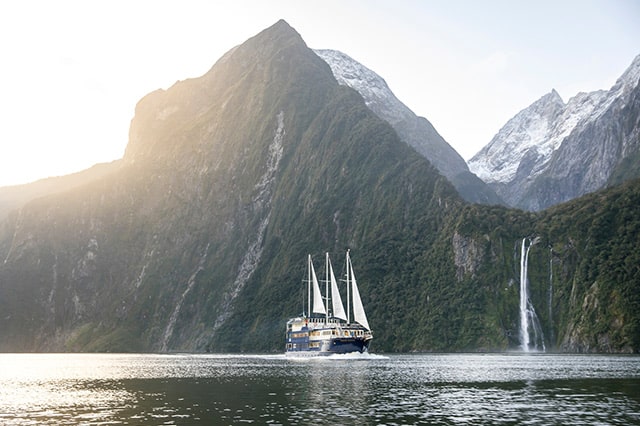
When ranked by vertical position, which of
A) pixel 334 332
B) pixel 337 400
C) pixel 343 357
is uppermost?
pixel 334 332

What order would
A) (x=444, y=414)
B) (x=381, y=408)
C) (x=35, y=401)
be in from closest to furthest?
(x=444, y=414), (x=381, y=408), (x=35, y=401)

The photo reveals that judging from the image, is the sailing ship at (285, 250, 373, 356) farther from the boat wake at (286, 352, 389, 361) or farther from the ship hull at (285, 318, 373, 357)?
the boat wake at (286, 352, 389, 361)

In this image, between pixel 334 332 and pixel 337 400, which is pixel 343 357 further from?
pixel 337 400

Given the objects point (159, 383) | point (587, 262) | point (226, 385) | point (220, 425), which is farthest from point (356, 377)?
point (587, 262)

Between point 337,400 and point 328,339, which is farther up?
point 328,339

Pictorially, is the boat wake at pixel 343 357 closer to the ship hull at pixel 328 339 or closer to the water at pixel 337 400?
the ship hull at pixel 328 339

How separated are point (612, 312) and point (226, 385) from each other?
127 m

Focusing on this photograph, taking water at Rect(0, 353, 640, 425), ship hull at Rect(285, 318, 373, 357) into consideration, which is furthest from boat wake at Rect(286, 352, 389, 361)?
water at Rect(0, 353, 640, 425)

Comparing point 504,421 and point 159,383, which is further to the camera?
point 159,383

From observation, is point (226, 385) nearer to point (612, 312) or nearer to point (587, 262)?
point (612, 312)

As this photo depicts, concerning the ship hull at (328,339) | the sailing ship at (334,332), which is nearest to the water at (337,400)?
the sailing ship at (334,332)

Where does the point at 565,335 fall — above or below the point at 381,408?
above

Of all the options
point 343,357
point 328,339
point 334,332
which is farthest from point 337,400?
point 328,339

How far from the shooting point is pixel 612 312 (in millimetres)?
181250
